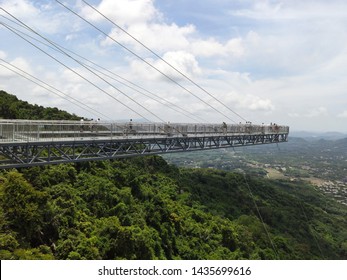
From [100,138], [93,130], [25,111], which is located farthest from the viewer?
[25,111]

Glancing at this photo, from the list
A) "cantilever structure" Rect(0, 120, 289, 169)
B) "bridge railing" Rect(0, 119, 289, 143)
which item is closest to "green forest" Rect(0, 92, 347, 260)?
"cantilever structure" Rect(0, 120, 289, 169)

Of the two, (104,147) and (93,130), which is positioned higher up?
(93,130)

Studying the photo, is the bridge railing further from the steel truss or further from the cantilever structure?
the steel truss

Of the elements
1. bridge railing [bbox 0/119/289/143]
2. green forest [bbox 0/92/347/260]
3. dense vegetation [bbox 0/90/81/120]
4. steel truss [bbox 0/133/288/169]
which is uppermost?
dense vegetation [bbox 0/90/81/120]

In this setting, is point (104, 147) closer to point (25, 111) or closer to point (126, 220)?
point (126, 220)

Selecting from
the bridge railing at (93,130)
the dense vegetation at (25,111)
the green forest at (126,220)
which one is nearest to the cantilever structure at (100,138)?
the bridge railing at (93,130)

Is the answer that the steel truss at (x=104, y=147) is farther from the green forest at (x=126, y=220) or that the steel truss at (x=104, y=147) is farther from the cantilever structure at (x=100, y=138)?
the green forest at (x=126, y=220)

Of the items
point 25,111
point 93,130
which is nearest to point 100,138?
point 93,130

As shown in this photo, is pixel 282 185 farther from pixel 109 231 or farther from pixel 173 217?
pixel 109 231
